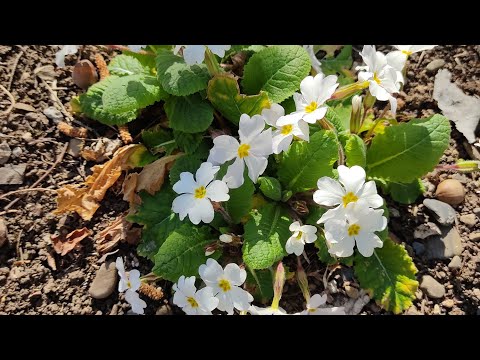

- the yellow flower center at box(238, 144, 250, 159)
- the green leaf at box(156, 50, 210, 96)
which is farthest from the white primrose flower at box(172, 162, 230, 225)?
the green leaf at box(156, 50, 210, 96)

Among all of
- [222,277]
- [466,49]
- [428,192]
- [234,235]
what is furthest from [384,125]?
[222,277]

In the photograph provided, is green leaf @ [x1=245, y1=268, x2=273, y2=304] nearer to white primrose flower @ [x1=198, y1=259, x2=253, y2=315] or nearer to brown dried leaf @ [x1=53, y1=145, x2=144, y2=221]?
white primrose flower @ [x1=198, y1=259, x2=253, y2=315]

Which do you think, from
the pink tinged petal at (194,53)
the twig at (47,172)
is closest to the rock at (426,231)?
the pink tinged petal at (194,53)

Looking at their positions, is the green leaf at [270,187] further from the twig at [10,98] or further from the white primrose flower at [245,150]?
the twig at [10,98]

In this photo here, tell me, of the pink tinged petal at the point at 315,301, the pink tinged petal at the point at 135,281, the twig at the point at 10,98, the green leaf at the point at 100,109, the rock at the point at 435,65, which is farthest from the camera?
the rock at the point at 435,65

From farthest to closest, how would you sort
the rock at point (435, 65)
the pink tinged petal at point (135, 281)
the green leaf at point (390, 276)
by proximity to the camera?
the rock at point (435, 65) < the green leaf at point (390, 276) < the pink tinged petal at point (135, 281)

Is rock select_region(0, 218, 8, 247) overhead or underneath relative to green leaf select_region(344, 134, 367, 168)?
underneath
